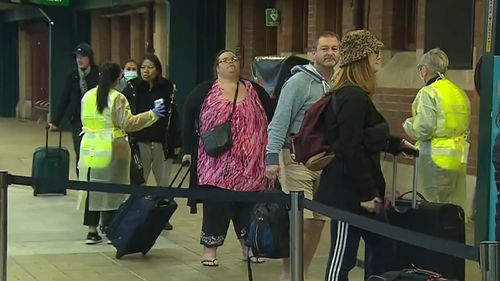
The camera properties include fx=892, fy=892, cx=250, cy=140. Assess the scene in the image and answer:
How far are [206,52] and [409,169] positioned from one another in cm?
631

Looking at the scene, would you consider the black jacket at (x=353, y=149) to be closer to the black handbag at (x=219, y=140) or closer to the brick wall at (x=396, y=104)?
the black handbag at (x=219, y=140)

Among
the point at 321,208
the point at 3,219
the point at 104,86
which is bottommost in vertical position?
the point at 3,219

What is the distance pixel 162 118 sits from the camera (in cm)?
929

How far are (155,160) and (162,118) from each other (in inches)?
20.9

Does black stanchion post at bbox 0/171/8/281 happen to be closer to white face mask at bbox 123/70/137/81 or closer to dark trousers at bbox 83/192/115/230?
dark trousers at bbox 83/192/115/230

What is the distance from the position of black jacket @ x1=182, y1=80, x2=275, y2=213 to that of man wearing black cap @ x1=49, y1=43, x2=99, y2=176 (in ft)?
7.79

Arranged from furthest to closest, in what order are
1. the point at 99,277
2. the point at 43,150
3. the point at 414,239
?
the point at 43,150 → the point at 99,277 → the point at 414,239

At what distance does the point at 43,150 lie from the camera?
1137 centimetres

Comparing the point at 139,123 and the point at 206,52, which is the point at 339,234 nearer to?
the point at 139,123

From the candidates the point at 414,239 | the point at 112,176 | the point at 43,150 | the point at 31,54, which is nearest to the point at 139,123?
the point at 112,176

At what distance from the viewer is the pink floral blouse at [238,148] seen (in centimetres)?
741

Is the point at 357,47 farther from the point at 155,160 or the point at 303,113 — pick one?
the point at 155,160

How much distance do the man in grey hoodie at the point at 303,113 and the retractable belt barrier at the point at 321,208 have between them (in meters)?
1.15

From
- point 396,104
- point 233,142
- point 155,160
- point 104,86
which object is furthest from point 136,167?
point 396,104
